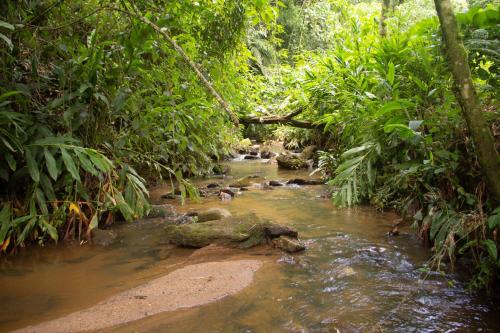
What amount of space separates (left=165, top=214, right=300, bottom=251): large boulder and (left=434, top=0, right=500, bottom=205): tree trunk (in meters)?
2.22

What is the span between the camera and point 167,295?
115 inches

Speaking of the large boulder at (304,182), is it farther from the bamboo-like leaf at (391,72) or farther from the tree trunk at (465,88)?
the tree trunk at (465,88)

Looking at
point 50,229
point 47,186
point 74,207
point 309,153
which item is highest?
point 309,153

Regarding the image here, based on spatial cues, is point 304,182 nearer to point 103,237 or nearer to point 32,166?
point 103,237

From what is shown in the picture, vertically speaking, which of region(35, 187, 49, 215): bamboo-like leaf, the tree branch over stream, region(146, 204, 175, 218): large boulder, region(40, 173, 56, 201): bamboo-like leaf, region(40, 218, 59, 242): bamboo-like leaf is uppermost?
the tree branch over stream

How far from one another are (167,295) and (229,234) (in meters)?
1.26

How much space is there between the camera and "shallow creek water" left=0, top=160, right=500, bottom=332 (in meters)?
2.56

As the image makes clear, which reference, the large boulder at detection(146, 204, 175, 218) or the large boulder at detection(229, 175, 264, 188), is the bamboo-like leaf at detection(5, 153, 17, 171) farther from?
the large boulder at detection(229, 175, 264, 188)

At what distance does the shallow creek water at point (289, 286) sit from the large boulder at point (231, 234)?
124 millimetres

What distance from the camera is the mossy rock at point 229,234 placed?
13.3ft

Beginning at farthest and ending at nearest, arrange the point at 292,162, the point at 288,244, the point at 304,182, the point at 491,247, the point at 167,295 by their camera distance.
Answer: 1. the point at 292,162
2. the point at 304,182
3. the point at 288,244
4. the point at 167,295
5. the point at 491,247

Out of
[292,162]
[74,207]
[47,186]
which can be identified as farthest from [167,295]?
[292,162]

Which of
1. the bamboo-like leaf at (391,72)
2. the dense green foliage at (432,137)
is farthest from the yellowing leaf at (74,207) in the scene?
the bamboo-like leaf at (391,72)

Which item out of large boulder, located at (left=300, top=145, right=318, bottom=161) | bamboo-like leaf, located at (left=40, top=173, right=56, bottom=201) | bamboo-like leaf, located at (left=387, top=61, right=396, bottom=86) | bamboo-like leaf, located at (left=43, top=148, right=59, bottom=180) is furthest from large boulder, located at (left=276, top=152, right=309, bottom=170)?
bamboo-like leaf, located at (left=43, top=148, right=59, bottom=180)
